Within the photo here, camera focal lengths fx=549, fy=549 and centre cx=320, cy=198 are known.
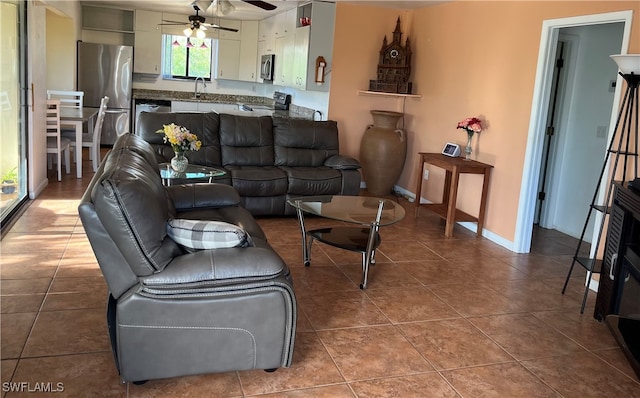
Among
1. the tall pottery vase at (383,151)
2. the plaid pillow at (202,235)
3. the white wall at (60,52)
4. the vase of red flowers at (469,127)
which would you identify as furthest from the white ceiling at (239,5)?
the plaid pillow at (202,235)

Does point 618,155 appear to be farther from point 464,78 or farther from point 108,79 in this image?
point 108,79

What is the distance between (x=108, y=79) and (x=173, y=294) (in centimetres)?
746

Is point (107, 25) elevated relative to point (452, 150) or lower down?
elevated

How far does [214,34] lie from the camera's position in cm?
959

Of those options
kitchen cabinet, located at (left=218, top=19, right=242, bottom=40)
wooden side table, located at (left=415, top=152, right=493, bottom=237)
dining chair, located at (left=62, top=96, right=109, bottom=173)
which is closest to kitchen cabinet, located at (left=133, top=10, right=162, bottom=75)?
kitchen cabinet, located at (left=218, top=19, right=242, bottom=40)

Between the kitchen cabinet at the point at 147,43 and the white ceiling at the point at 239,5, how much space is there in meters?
0.22

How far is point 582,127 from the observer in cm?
550

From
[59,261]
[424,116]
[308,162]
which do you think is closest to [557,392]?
[59,261]

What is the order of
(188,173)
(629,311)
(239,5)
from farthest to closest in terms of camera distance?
(239,5) → (188,173) → (629,311)

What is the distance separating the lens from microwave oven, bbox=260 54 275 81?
8398mm

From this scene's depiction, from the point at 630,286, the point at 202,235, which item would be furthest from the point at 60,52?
the point at 630,286

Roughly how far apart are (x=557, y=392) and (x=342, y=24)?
503 centimetres

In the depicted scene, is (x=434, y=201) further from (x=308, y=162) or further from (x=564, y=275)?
(x=564, y=275)

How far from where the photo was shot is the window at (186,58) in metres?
9.93
